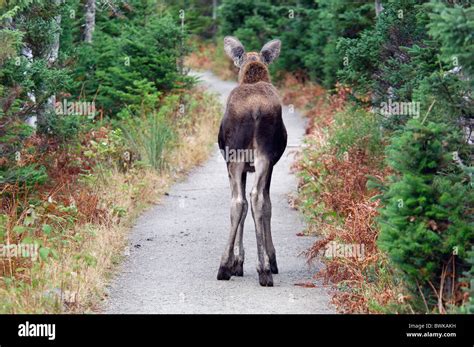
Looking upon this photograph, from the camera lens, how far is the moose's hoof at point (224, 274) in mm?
10367

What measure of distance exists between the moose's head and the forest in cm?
178

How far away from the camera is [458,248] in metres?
7.71

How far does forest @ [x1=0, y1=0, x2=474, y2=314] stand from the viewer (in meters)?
7.92

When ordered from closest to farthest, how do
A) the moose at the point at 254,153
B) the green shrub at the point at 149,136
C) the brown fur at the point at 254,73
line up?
the moose at the point at 254,153
the brown fur at the point at 254,73
the green shrub at the point at 149,136

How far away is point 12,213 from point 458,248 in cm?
532

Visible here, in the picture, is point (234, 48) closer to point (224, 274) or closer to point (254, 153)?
point (254, 153)

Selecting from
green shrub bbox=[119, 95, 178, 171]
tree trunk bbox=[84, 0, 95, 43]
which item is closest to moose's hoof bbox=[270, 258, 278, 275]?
green shrub bbox=[119, 95, 178, 171]

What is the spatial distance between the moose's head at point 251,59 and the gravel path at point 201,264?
7.58 feet

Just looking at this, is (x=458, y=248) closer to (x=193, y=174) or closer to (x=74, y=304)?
(x=74, y=304)

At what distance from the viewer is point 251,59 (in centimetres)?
1112

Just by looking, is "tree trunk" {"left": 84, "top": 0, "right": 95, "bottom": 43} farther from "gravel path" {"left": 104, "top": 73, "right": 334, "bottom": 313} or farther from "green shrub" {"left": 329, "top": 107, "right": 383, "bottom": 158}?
"green shrub" {"left": 329, "top": 107, "right": 383, "bottom": 158}

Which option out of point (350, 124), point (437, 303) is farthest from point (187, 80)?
point (437, 303)

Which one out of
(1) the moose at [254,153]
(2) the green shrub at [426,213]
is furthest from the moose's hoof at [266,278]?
(2) the green shrub at [426,213]

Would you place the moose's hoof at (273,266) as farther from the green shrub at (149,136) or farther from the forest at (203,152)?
the green shrub at (149,136)
